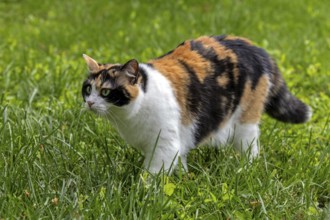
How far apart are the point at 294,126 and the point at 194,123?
125cm

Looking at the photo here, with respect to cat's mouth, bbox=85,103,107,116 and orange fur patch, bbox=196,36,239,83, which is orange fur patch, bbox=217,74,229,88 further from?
cat's mouth, bbox=85,103,107,116

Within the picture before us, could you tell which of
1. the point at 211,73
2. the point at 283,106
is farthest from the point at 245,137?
the point at 211,73

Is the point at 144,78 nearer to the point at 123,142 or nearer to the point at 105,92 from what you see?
the point at 105,92

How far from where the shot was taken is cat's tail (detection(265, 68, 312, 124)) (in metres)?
4.52

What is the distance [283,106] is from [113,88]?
1472mm

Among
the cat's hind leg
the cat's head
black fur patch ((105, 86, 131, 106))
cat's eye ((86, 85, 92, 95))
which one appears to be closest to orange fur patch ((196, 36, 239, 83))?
the cat's hind leg

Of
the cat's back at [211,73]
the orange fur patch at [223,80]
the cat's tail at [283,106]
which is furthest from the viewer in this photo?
the cat's tail at [283,106]

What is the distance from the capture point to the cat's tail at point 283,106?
14.8 ft

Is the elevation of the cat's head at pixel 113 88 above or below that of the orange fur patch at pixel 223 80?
above

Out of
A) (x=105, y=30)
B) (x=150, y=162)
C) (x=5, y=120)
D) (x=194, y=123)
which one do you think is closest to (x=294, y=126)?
(x=194, y=123)

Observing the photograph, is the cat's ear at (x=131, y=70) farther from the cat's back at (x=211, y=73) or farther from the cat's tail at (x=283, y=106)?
the cat's tail at (x=283, y=106)

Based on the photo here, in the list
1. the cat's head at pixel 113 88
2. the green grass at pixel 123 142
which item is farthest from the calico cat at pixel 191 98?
the green grass at pixel 123 142

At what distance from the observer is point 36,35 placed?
708 cm

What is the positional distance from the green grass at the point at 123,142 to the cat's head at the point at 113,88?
1.48 ft
